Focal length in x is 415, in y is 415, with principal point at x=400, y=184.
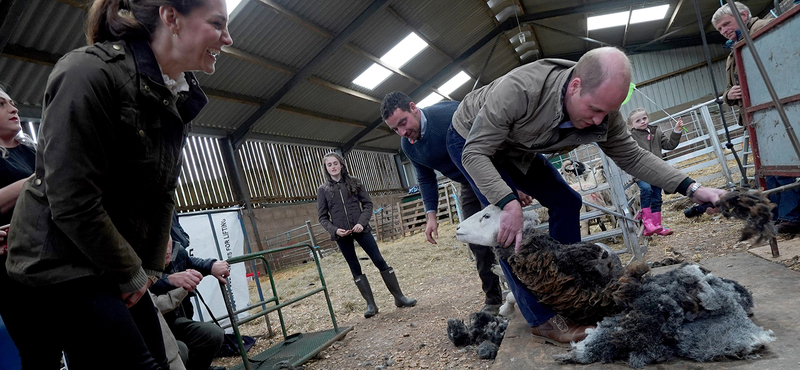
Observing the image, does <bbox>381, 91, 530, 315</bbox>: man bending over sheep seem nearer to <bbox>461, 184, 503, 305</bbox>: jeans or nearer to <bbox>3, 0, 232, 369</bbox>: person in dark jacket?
<bbox>461, 184, 503, 305</bbox>: jeans

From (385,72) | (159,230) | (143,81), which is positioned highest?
(385,72)

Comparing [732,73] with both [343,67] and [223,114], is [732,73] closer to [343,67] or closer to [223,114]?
[343,67]

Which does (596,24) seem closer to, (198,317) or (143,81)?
(198,317)

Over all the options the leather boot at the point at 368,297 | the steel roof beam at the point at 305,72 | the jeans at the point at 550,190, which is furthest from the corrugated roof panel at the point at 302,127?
the jeans at the point at 550,190

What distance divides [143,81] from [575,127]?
1774 mm

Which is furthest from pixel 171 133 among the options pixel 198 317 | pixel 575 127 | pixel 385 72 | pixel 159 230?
pixel 385 72

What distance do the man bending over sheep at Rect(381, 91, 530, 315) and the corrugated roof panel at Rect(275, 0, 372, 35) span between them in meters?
5.99

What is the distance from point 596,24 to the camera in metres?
14.9

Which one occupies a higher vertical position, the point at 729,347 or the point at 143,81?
the point at 143,81

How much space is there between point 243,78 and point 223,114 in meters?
1.44

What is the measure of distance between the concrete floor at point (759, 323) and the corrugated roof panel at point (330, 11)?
773 cm

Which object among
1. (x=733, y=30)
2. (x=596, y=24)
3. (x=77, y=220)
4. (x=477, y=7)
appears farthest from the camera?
(x=596, y=24)

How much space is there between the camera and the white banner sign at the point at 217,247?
4379 mm

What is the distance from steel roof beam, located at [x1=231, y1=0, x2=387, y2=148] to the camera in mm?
9477
